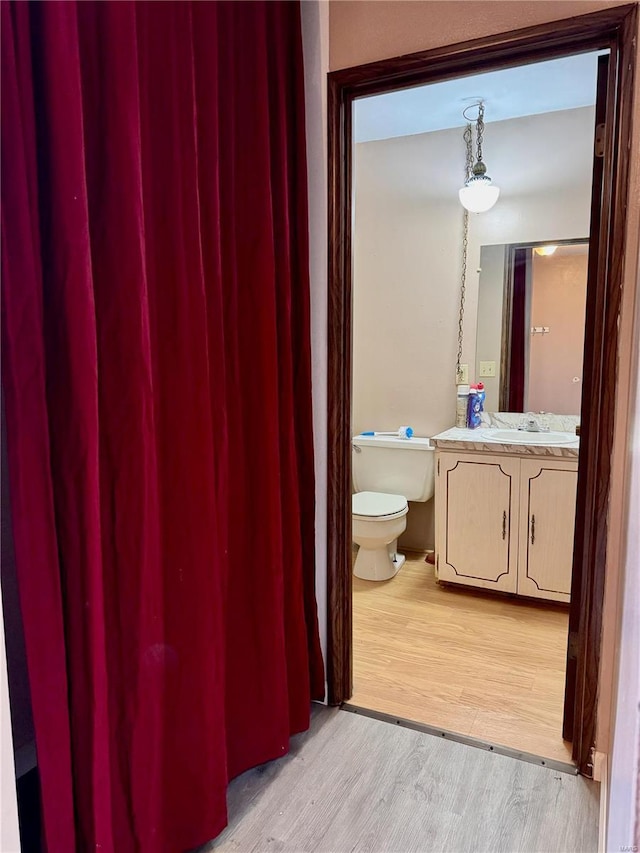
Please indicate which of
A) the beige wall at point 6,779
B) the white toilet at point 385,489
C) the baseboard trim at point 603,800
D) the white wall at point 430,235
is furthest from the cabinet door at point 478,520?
the beige wall at point 6,779

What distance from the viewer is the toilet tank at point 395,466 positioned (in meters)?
3.09

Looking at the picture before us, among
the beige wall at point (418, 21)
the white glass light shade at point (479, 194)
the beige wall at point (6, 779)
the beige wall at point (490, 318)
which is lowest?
the beige wall at point (6, 779)

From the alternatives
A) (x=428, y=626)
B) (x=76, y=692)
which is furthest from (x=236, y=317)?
(x=428, y=626)

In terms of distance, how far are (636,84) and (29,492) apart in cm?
166

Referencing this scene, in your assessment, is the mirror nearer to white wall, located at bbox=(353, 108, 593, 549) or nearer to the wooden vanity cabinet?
white wall, located at bbox=(353, 108, 593, 549)

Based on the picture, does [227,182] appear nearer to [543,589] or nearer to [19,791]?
[19,791]

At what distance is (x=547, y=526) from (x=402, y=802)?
1.46 meters

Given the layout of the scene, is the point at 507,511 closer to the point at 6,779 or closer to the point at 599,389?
the point at 599,389

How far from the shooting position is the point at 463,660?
2279 mm

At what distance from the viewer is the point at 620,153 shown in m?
1.47

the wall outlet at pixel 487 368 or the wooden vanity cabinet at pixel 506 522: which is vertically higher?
the wall outlet at pixel 487 368

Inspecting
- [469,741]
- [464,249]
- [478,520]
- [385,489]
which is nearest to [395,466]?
[385,489]

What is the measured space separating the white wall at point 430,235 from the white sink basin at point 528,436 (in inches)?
13.8

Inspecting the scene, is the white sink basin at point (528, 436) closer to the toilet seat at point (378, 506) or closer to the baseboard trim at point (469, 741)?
the toilet seat at point (378, 506)
